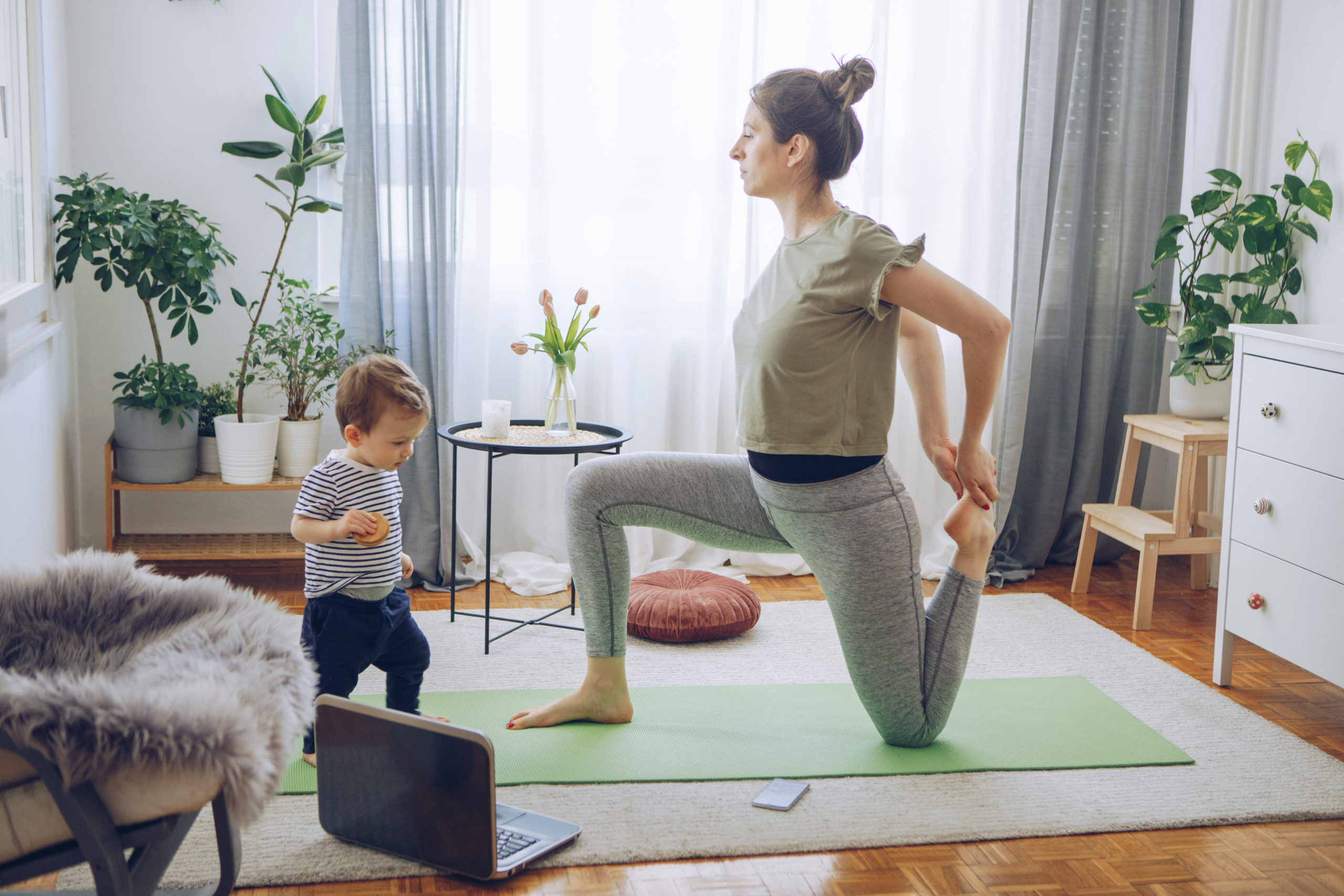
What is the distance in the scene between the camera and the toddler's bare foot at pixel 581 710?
2170mm

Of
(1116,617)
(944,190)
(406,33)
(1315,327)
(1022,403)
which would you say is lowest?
(1116,617)

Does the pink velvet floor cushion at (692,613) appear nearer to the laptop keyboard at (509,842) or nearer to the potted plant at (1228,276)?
the laptop keyboard at (509,842)

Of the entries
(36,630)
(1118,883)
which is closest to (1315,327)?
(1118,883)

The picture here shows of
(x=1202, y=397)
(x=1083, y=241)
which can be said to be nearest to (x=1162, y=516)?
(x=1202, y=397)

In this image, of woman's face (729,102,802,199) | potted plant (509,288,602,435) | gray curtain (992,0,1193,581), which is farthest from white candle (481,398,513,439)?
gray curtain (992,0,1193,581)

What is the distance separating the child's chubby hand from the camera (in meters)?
1.82

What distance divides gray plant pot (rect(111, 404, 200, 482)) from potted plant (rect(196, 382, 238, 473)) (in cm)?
11

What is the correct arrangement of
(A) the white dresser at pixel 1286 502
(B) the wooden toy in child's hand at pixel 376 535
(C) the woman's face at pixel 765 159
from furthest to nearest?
(A) the white dresser at pixel 1286 502 → (C) the woman's face at pixel 765 159 → (B) the wooden toy in child's hand at pixel 376 535

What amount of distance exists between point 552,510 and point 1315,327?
6.69 ft

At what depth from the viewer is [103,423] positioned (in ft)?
10.7

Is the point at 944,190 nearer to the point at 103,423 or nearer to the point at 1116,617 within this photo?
the point at 1116,617

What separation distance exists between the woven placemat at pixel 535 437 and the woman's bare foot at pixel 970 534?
948mm

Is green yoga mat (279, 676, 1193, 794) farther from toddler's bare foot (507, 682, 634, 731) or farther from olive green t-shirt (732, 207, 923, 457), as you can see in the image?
olive green t-shirt (732, 207, 923, 457)

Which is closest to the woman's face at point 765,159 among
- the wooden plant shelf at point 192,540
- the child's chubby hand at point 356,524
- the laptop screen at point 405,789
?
the child's chubby hand at point 356,524
